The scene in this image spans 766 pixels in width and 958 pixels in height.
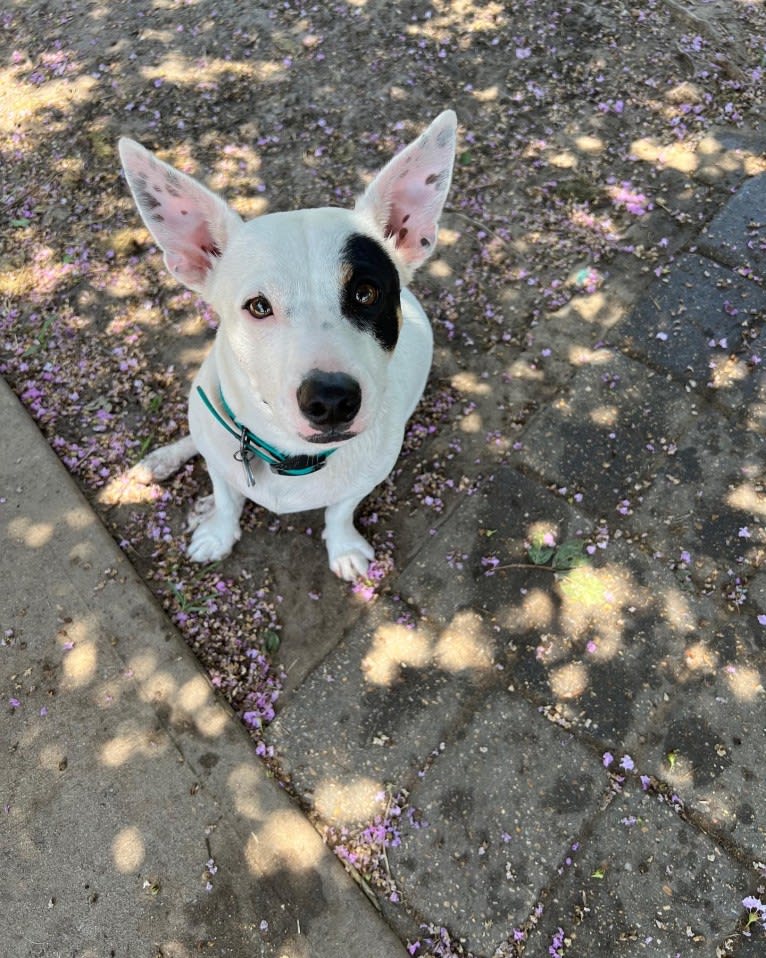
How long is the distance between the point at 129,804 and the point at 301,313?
7.64 ft

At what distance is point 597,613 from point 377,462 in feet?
4.76

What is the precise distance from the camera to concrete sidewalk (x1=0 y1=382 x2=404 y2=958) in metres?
2.79

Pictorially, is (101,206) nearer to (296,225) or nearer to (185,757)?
(296,225)

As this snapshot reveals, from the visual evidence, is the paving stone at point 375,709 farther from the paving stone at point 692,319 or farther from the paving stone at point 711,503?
the paving stone at point 692,319

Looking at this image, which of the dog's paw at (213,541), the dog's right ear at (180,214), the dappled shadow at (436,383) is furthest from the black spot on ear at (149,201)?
the dappled shadow at (436,383)

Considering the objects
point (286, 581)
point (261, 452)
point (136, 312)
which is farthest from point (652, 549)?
point (136, 312)

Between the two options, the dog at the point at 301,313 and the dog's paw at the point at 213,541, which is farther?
the dog's paw at the point at 213,541

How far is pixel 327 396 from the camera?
2.09 meters

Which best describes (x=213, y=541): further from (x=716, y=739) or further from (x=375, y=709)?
(x=716, y=739)

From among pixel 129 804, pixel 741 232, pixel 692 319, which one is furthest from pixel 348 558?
pixel 741 232

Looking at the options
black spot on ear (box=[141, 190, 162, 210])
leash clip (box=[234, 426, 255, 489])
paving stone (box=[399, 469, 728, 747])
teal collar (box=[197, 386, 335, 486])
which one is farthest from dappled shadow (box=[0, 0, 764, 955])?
black spot on ear (box=[141, 190, 162, 210])

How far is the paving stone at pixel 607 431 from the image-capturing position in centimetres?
381

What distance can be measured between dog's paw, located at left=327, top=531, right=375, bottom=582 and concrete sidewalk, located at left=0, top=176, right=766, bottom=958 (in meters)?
0.23

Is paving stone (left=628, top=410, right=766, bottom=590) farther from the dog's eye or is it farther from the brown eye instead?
the dog's eye
